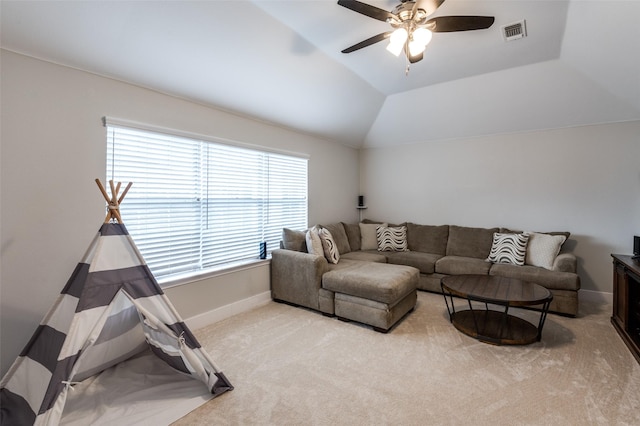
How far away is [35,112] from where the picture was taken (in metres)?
2.00

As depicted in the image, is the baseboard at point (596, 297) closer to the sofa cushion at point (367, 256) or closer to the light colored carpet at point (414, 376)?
the light colored carpet at point (414, 376)

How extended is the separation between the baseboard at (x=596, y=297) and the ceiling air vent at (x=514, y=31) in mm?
3338

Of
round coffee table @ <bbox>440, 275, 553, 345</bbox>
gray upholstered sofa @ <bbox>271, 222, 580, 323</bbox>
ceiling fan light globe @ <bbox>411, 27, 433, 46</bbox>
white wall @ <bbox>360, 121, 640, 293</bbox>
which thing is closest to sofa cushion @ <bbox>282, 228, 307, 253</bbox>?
gray upholstered sofa @ <bbox>271, 222, 580, 323</bbox>

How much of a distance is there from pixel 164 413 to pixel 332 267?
2.12 m

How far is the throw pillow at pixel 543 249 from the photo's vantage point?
3.53 metres

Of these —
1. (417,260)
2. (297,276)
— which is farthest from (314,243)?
(417,260)

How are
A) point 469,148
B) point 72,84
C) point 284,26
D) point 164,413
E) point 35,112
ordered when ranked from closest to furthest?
1. point 164,413
2. point 35,112
3. point 72,84
4. point 284,26
5. point 469,148

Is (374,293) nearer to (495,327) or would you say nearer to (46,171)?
(495,327)

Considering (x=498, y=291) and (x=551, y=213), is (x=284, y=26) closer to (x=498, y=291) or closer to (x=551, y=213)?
(x=498, y=291)

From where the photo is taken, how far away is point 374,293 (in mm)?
2818

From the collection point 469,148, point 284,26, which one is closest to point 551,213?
point 469,148

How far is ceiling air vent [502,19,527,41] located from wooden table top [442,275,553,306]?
2412mm

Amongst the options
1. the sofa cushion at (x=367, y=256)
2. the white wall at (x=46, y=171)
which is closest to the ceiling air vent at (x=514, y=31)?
the sofa cushion at (x=367, y=256)

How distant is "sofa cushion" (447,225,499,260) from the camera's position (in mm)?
4172
